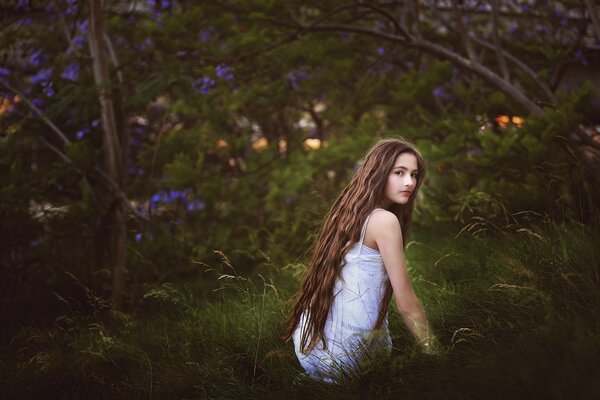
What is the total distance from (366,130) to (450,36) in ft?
4.98

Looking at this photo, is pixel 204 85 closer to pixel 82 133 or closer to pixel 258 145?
pixel 82 133

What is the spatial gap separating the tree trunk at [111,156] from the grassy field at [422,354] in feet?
1.27

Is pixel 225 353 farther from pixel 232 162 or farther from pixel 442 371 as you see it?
pixel 232 162

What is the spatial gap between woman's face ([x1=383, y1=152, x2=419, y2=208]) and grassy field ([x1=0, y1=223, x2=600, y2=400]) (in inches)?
14.7

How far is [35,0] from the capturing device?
16.8 ft

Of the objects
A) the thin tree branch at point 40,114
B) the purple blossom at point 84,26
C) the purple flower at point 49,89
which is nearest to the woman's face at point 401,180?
the thin tree branch at point 40,114

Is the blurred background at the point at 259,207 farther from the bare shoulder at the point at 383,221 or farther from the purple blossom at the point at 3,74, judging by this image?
the bare shoulder at the point at 383,221

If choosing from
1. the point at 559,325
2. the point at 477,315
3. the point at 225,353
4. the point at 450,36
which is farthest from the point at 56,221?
the point at 450,36

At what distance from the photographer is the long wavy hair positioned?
2.59m

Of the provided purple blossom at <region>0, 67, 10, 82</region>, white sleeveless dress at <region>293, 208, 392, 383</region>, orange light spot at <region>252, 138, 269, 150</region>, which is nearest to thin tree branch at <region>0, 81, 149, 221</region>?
purple blossom at <region>0, 67, 10, 82</region>

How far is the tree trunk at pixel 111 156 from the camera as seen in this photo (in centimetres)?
437

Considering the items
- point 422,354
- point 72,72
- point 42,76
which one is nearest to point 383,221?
point 422,354

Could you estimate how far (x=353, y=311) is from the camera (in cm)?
254

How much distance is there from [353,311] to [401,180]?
2.20 ft
